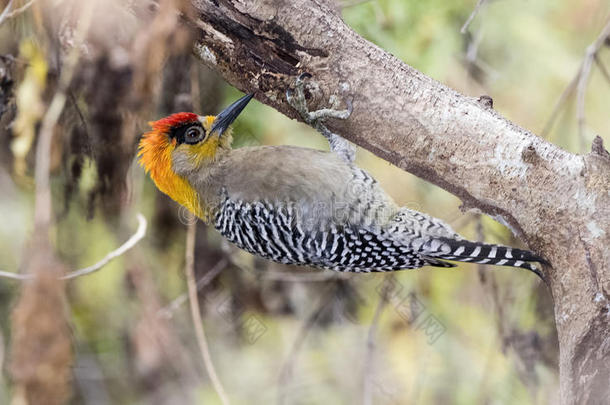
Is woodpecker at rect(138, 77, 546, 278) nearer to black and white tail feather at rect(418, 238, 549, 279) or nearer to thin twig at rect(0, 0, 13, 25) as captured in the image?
black and white tail feather at rect(418, 238, 549, 279)

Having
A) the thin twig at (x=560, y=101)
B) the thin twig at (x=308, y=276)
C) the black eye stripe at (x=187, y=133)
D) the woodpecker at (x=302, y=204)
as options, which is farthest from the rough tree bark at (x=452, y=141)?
the thin twig at (x=308, y=276)

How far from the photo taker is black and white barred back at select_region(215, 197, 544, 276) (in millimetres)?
3529

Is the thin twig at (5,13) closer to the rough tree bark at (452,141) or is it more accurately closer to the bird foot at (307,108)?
the rough tree bark at (452,141)

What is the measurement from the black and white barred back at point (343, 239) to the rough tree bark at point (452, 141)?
1.48ft

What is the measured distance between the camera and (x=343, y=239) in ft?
11.7

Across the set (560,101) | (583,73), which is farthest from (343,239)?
(583,73)

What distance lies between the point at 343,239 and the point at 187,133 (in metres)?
1.03

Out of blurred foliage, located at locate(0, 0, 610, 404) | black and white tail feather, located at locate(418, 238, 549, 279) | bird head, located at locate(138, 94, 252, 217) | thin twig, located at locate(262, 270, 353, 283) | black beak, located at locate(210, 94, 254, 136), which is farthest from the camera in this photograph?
thin twig, located at locate(262, 270, 353, 283)

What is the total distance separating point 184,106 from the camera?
4.24 metres

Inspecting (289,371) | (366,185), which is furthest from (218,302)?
(366,185)

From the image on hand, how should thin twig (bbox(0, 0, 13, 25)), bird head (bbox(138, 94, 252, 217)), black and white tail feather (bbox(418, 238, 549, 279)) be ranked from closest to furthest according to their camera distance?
black and white tail feather (bbox(418, 238, 549, 279)) → thin twig (bbox(0, 0, 13, 25)) → bird head (bbox(138, 94, 252, 217))

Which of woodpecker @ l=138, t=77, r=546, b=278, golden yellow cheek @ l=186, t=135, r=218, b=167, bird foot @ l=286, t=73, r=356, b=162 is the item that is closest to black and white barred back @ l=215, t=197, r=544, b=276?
woodpecker @ l=138, t=77, r=546, b=278

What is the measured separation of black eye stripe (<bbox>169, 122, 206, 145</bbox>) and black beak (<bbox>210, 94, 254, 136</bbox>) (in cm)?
7

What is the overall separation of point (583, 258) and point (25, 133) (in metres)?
2.91
